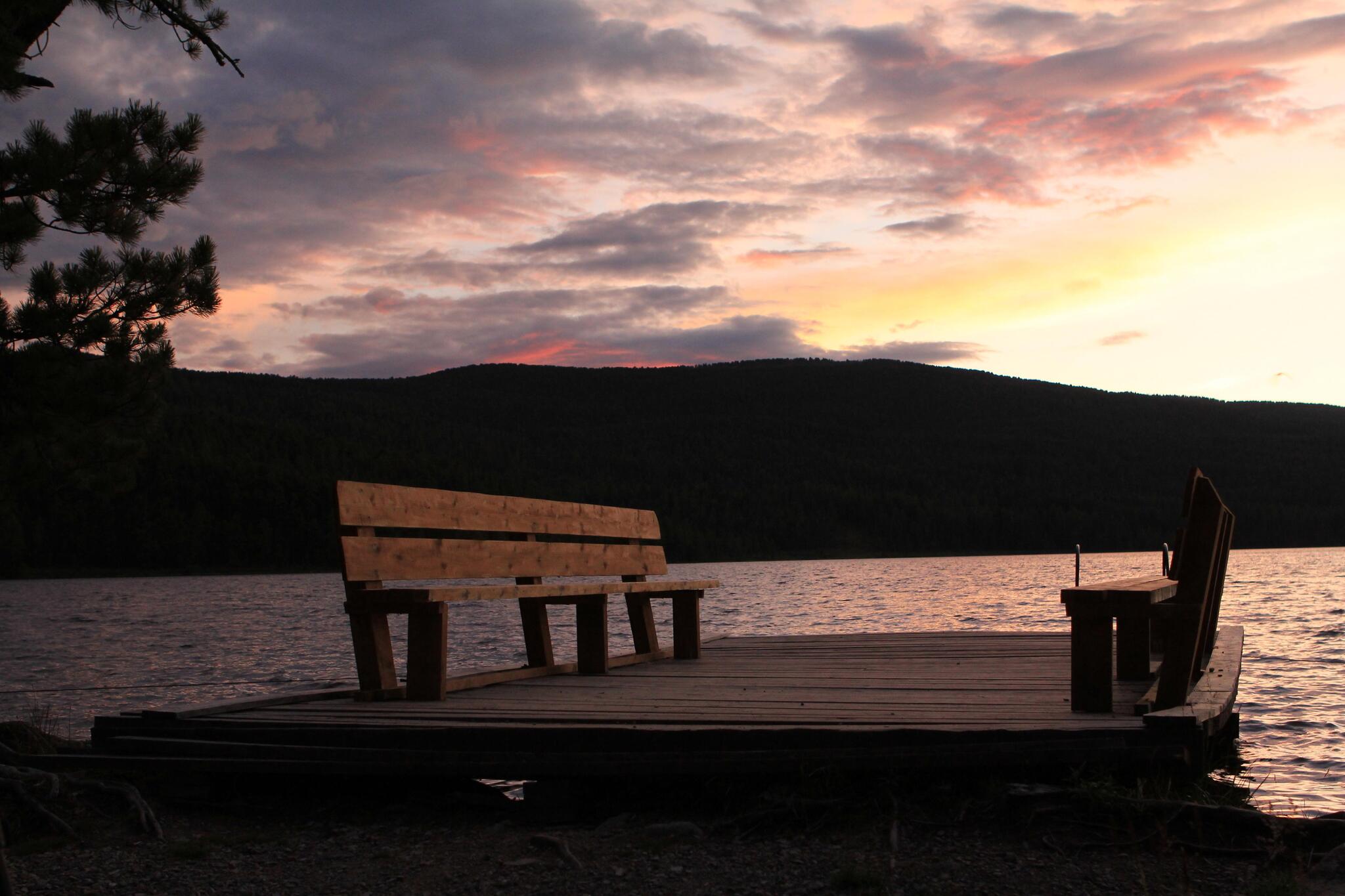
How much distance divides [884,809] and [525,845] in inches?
56.3

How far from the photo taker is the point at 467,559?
5.84 m

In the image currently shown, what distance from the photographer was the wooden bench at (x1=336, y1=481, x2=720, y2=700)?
17.1 feet

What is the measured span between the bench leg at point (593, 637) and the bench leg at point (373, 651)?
1479 mm

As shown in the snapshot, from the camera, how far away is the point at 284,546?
98438mm

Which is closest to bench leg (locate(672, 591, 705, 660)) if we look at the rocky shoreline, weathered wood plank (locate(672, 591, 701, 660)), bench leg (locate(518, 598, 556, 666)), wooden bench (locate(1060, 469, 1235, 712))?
weathered wood plank (locate(672, 591, 701, 660))

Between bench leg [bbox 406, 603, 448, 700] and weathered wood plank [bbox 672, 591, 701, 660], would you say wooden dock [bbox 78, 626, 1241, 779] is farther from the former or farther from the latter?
weathered wood plank [bbox 672, 591, 701, 660]

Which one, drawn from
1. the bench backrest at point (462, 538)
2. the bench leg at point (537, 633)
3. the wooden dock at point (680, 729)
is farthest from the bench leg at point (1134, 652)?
the bench leg at point (537, 633)

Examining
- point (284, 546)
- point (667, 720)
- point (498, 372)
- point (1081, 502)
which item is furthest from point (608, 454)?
point (667, 720)

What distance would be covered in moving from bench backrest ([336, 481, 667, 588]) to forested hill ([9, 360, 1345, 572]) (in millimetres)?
93816

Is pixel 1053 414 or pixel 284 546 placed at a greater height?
pixel 1053 414

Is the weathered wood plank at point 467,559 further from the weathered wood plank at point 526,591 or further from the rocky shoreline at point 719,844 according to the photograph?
the rocky shoreline at point 719,844

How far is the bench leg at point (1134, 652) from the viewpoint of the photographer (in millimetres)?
5930

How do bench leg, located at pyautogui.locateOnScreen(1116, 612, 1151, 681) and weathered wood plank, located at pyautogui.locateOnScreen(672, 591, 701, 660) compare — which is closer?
bench leg, located at pyautogui.locateOnScreen(1116, 612, 1151, 681)

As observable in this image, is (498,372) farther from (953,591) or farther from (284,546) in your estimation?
(953,591)
